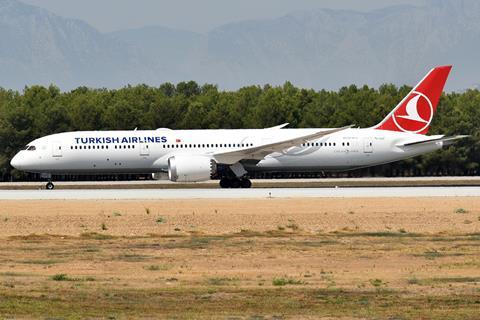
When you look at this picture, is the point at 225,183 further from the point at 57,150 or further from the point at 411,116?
the point at 411,116

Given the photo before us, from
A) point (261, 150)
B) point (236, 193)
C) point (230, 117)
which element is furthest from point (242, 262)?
point (230, 117)

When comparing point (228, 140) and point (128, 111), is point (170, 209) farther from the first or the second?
point (128, 111)

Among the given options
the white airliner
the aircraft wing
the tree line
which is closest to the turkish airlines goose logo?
the white airliner

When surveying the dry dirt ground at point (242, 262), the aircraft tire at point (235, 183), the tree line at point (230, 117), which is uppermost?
the tree line at point (230, 117)

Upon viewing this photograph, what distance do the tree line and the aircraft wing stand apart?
95.5 feet

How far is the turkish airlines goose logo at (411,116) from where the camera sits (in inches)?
2520

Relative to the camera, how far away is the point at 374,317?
61.4 feet

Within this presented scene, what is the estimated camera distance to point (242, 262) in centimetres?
2639

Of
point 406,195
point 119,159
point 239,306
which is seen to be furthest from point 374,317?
point 119,159

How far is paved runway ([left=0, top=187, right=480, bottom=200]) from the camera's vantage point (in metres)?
51.2

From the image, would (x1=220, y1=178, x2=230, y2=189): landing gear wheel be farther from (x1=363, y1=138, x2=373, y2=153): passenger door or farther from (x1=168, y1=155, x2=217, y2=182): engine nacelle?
(x1=363, y1=138, x2=373, y2=153): passenger door

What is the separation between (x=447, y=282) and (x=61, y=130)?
71.7 metres

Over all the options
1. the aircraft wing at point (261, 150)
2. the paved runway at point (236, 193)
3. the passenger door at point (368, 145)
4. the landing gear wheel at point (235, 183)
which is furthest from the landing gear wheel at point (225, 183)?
the passenger door at point (368, 145)

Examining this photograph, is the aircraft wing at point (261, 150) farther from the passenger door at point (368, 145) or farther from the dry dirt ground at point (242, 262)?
the dry dirt ground at point (242, 262)
